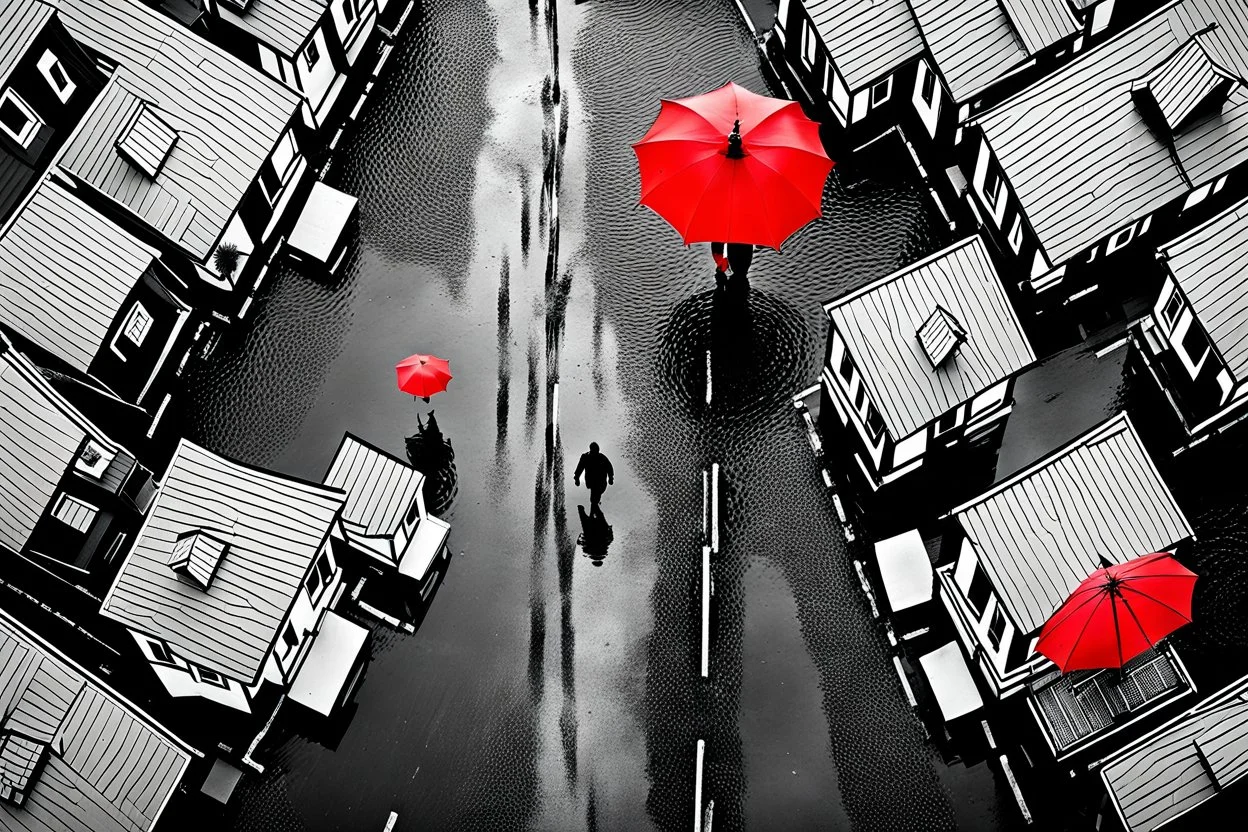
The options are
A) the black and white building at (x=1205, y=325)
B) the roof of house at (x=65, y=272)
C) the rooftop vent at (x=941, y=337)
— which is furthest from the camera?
the roof of house at (x=65, y=272)

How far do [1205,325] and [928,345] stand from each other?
7.93 metres

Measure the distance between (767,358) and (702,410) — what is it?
295 cm

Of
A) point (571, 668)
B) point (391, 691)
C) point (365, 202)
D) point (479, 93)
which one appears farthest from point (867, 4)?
point (391, 691)

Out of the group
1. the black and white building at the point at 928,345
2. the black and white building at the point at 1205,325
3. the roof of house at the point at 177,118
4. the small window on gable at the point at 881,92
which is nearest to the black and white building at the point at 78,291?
the roof of house at the point at 177,118

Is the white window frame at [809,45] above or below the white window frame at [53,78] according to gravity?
above

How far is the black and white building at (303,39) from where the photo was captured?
44.8 m

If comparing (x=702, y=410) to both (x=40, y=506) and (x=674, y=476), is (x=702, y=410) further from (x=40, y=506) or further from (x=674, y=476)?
(x=40, y=506)

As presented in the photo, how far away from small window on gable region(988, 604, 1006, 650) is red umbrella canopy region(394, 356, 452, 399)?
56.7 ft

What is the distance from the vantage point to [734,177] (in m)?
38.1

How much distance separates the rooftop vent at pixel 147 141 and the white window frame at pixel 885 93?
2340 centimetres

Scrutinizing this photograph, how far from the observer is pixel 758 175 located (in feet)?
125

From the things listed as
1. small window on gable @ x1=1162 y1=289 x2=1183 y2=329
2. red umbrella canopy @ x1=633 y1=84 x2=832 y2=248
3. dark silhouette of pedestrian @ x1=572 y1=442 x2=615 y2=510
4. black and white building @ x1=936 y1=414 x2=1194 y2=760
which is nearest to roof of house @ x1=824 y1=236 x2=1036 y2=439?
red umbrella canopy @ x1=633 y1=84 x2=832 y2=248

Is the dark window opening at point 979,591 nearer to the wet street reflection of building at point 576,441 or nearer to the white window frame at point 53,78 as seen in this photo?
the wet street reflection of building at point 576,441

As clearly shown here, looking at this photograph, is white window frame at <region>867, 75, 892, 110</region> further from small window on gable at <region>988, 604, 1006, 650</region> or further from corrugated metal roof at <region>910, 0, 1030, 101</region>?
small window on gable at <region>988, 604, 1006, 650</region>
